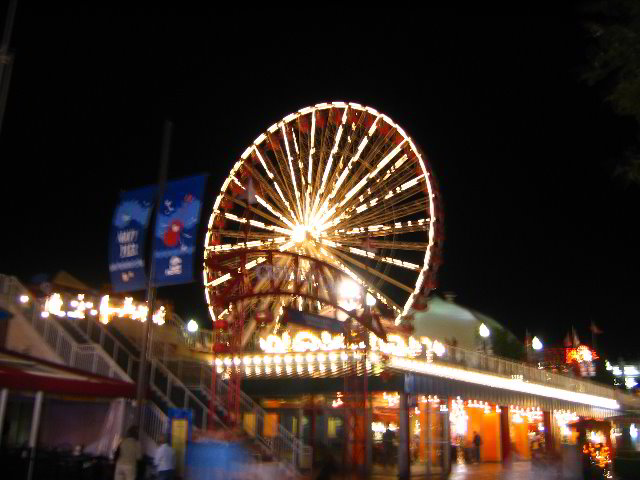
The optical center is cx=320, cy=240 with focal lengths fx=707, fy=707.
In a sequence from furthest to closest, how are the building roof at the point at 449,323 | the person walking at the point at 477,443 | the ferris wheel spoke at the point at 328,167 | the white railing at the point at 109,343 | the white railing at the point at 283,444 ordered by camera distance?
the building roof at the point at 449,323 → the person walking at the point at 477,443 → the ferris wheel spoke at the point at 328,167 → the white railing at the point at 109,343 → the white railing at the point at 283,444

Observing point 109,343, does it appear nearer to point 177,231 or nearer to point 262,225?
point 177,231

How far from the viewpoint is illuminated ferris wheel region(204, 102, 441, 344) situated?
2792 centimetres

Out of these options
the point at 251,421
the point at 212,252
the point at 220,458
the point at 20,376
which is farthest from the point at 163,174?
the point at 212,252

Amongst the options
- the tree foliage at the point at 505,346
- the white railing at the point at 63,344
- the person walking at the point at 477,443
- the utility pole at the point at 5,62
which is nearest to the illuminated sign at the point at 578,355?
the tree foliage at the point at 505,346

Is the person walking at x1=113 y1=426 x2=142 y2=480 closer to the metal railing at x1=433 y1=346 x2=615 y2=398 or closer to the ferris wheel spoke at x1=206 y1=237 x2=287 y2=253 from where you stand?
the metal railing at x1=433 y1=346 x2=615 y2=398

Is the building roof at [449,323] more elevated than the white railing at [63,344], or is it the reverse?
the building roof at [449,323]

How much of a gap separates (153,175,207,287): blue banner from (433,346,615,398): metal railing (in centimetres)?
1308

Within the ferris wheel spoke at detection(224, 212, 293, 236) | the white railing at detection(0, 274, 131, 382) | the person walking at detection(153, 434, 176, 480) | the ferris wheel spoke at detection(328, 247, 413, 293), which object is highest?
the ferris wheel spoke at detection(224, 212, 293, 236)

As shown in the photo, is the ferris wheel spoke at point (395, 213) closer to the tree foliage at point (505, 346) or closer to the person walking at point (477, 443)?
the person walking at point (477, 443)

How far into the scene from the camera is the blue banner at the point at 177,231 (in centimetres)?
1551

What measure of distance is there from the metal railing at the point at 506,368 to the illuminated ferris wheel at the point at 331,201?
281cm

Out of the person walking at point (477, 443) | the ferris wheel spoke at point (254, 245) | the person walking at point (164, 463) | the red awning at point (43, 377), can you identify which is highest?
the ferris wheel spoke at point (254, 245)

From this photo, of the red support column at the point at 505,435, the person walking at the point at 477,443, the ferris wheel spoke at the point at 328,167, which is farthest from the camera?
the red support column at the point at 505,435

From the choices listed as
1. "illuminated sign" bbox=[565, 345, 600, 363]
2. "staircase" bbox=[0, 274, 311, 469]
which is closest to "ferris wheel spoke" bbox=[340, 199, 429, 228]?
"staircase" bbox=[0, 274, 311, 469]
